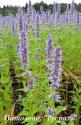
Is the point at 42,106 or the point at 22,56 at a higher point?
the point at 22,56

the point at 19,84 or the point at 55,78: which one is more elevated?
the point at 55,78

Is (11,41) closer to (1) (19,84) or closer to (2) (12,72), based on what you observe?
(2) (12,72)

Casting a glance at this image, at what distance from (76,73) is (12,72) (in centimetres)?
106

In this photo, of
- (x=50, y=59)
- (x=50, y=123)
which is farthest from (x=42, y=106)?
Result: (x=50, y=59)

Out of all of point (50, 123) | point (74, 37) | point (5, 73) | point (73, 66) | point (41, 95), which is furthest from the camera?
point (74, 37)

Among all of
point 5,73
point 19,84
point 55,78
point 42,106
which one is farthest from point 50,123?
point 19,84

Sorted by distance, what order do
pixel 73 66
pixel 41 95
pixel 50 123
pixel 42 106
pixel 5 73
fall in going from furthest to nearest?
1. pixel 73 66
2. pixel 5 73
3. pixel 41 95
4. pixel 42 106
5. pixel 50 123

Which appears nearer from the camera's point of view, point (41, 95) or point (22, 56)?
point (22, 56)

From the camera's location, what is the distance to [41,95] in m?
3.88

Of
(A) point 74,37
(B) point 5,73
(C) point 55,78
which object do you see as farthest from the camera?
(A) point 74,37

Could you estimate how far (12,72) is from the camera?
5.48m

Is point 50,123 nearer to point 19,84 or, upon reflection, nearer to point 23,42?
point 23,42

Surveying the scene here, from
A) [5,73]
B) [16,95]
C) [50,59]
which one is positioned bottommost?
[16,95]

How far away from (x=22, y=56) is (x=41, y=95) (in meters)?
0.59
